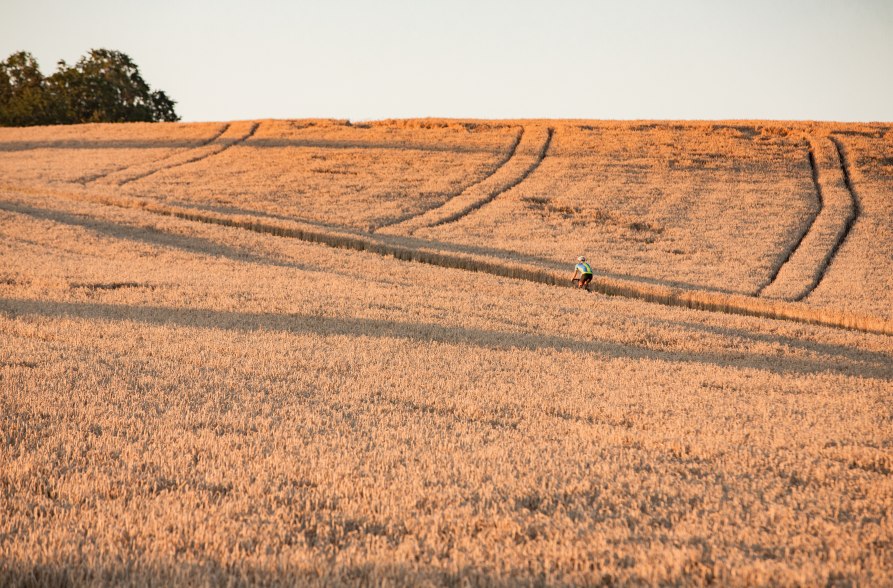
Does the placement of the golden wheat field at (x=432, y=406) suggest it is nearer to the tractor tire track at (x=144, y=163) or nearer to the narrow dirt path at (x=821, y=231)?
the narrow dirt path at (x=821, y=231)

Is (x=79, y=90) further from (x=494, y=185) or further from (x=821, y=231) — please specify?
(x=821, y=231)

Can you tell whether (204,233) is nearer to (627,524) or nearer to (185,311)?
(185,311)

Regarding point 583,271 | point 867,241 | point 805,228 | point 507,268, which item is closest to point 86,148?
point 507,268

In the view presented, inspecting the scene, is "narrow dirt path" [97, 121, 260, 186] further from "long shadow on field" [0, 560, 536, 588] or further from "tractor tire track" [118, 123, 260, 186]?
"long shadow on field" [0, 560, 536, 588]

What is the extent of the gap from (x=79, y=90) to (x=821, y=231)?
317 ft

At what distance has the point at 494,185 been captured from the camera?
4791 centimetres

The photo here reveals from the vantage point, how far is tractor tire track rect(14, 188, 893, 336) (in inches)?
863

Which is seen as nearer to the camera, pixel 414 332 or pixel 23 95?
pixel 414 332

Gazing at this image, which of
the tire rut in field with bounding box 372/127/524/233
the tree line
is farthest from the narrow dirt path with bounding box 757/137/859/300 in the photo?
the tree line

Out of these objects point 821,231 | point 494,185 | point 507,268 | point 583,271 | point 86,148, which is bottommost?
point 507,268

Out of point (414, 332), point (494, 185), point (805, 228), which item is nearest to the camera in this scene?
point (414, 332)

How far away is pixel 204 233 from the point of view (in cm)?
3089

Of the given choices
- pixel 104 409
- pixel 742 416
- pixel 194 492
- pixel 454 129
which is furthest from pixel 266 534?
pixel 454 129

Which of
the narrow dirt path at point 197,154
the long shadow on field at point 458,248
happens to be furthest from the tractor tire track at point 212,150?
the long shadow on field at point 458,248
